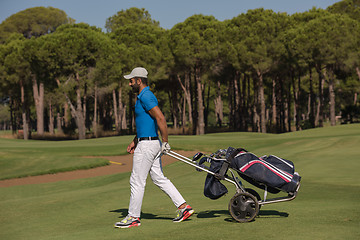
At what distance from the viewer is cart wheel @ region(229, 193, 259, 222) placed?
6738mm

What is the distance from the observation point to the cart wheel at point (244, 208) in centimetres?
674

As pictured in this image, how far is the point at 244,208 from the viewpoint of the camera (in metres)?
6.74

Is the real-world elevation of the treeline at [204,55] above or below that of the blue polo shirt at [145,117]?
above

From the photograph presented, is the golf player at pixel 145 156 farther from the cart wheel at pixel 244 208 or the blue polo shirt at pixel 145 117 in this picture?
the cart wheel at pixel 244 208

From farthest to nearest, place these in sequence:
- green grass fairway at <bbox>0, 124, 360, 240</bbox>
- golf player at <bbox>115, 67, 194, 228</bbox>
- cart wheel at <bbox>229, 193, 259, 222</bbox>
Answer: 1. golf player at <bbox>115, 67, 194, 228</bbox>
2. cart wheel at <bbox>229, 193, 259, 222</bbox>
3. green grass fairway at <bbox>0, 124, 360, 240</bbox>

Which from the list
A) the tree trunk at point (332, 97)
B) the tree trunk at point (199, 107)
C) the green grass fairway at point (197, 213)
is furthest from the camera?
the tree trunk at point (199, 107)

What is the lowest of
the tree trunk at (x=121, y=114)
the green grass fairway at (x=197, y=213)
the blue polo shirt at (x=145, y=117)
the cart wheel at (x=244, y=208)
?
the green grass fairway at (x=197, y=213)

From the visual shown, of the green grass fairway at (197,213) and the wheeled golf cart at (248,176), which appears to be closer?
the green grass fairway at (197,213)

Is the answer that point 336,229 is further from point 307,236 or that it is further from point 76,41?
point 76,41

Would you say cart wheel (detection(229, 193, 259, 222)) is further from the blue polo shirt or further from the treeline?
the treeline

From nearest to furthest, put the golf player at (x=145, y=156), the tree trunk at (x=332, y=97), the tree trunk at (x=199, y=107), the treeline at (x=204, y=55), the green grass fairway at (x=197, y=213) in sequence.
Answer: the green grass fairway at (x=197, y=213) → the golf player at (x=145, y=156) → the tree trunk at (x=332, y=97) → the treeline at (x=204, y=55) → the tree trunk at (x=199, y=107)

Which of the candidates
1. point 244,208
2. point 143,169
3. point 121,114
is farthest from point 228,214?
point 121,114

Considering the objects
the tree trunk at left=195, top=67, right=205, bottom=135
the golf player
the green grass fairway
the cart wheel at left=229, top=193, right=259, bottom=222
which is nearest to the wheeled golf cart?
the cart wheel at left=229, top=193, right=259, bottom=222

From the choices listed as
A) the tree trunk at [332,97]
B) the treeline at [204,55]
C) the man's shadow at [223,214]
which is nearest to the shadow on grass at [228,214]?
the man's shadow at [223,214]
